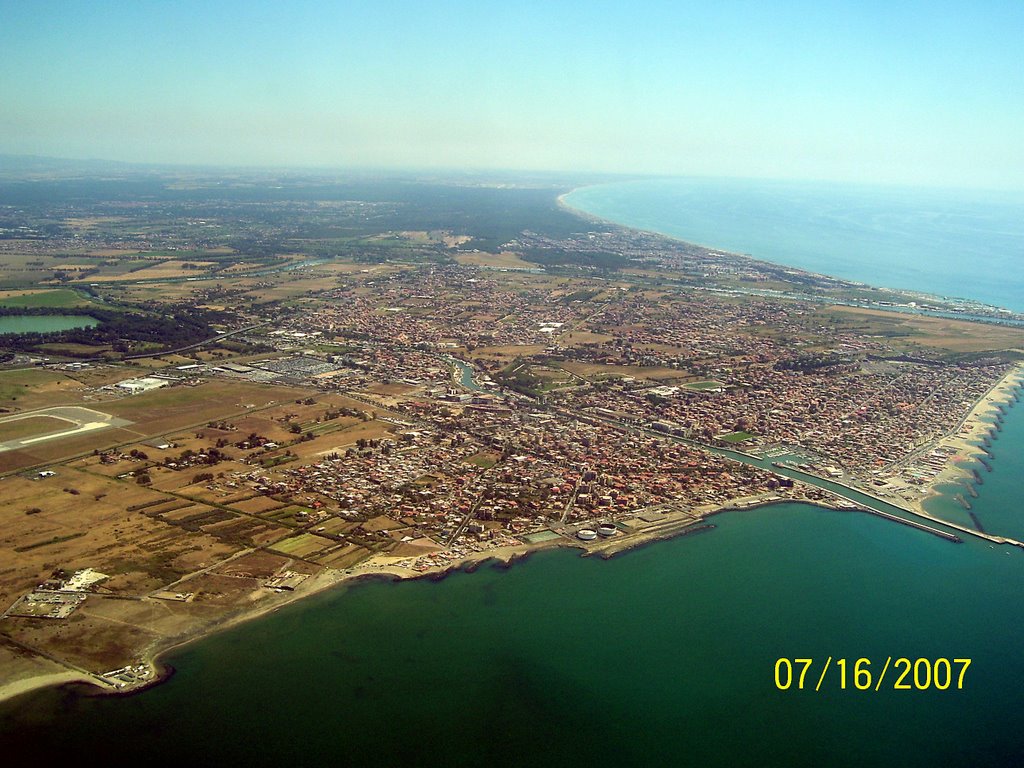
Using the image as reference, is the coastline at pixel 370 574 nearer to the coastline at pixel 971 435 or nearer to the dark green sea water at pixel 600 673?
the coastline at pixel 971 435

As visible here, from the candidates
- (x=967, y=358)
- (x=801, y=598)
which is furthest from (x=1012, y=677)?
(x=967, y=358)

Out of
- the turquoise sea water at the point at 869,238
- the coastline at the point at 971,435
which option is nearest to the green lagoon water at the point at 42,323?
the coastline at the point at 971,435

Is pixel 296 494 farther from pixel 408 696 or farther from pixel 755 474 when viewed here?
pixel 755 474

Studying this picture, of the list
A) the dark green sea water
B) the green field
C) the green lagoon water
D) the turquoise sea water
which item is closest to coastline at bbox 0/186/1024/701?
the dark green sea water

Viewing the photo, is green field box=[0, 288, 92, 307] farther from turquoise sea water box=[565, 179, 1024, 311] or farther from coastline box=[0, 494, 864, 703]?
turquoise sea water box=[565, 179, 1024, 311]

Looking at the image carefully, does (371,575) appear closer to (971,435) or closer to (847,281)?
(971,435)

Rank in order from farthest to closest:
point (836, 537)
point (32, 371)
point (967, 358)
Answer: point (967, 358)
point (32, 371)
point (836, 537)

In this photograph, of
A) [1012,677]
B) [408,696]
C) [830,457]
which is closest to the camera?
[408,696]
